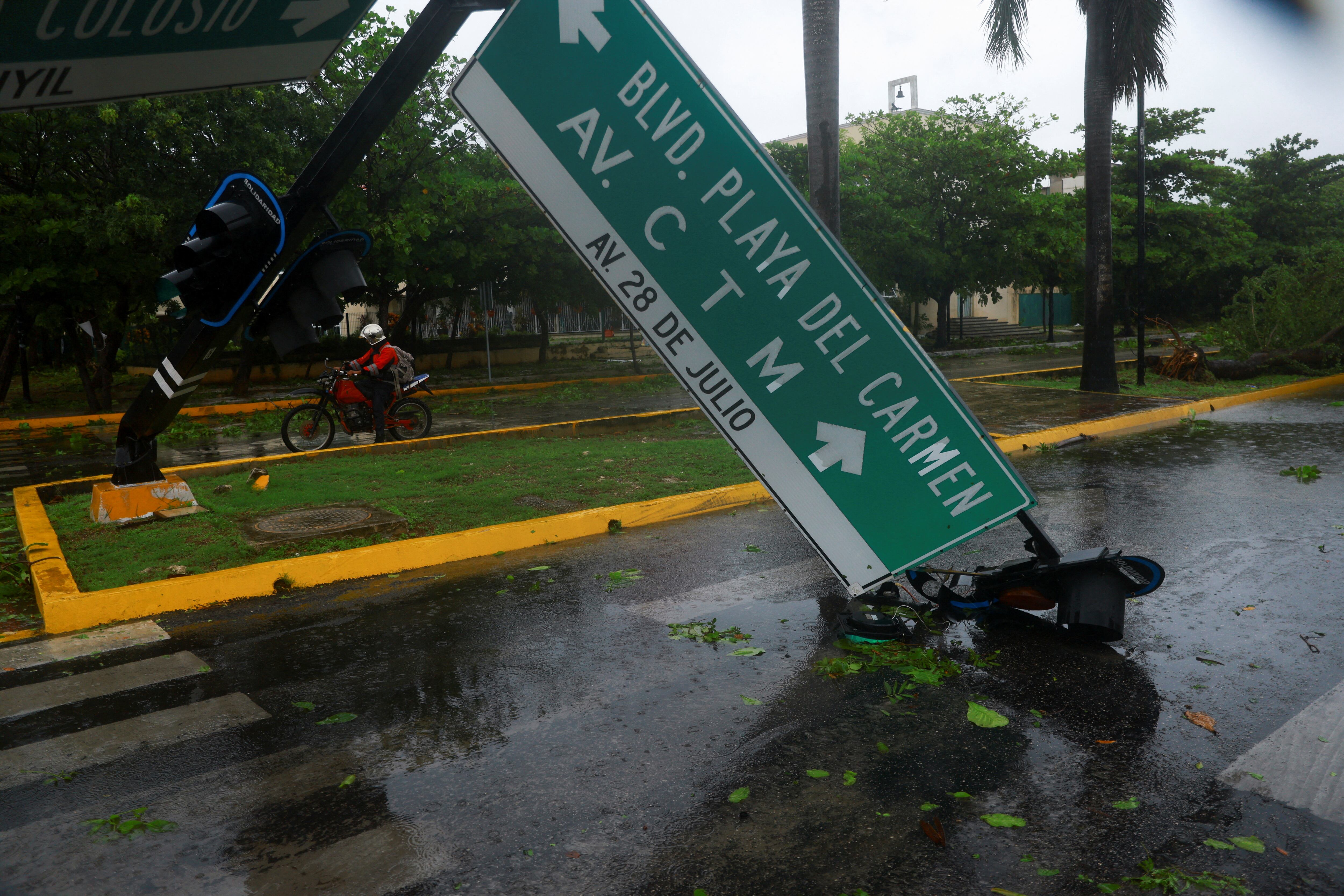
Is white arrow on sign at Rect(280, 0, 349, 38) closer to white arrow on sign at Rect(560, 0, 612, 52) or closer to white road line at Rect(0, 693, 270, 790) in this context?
white arrow on sign at Rect(560, 0, 612, 52)

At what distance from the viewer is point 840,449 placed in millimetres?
4875

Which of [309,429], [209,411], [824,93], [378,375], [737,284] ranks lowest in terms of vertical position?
[209,411]

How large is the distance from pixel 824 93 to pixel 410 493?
6.88 metres

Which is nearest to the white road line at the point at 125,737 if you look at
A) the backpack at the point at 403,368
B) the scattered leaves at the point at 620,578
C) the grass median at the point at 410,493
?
the grass median at the point at 410,493

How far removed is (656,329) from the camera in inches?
189

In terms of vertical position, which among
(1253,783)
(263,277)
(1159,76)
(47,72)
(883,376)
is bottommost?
(1253,783)

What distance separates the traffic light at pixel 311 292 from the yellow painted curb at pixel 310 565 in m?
1.68

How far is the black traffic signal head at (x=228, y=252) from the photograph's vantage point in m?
6.82

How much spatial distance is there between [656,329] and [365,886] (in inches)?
111

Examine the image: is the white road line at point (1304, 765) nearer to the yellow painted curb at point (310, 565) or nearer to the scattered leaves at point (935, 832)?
the scattered leaves at point (935, 832)

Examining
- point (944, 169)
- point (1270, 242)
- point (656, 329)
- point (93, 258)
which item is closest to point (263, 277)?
point (656, 329)

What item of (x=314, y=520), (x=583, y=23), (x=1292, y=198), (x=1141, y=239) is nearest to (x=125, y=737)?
(x=583, y=23)

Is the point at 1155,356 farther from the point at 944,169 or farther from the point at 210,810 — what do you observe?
the point at 210,810

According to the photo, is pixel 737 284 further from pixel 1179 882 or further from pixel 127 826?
pixel 127 826
